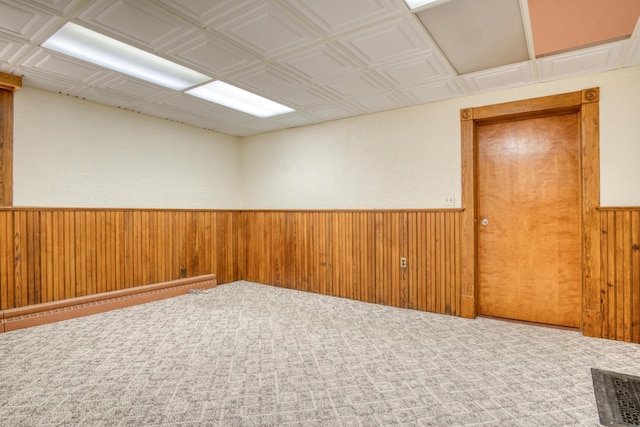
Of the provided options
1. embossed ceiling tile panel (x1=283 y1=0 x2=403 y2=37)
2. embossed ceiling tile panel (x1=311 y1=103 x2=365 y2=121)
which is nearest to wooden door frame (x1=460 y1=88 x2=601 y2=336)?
embossed ceiling tile panel (x1=311 y1=103 x2=365 y2=121)

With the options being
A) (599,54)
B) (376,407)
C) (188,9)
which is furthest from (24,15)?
(599,54)

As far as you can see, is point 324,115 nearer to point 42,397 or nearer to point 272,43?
point 272,43

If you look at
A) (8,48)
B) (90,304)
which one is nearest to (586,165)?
(8,48)

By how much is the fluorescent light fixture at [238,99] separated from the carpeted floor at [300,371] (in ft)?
8.69

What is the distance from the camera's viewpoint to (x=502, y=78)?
3389 mm

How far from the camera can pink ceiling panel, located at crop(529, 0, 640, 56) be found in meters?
→ 2.22

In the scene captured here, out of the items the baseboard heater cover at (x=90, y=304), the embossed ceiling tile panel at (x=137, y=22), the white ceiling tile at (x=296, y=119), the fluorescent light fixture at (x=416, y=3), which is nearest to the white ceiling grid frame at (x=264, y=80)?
the embossed ceiling tile panel at (x=137, y=22)

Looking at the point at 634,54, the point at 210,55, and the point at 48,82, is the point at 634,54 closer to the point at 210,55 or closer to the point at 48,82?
the point at 210,55

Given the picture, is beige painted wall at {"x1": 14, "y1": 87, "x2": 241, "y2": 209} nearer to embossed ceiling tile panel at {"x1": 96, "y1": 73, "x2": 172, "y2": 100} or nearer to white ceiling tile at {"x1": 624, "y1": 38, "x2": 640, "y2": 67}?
embossed ceiling tile panel at {"x1": 96, "y1": 73, "x2": 172, "y2": 100}

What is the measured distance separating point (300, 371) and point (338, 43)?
8.60 feet

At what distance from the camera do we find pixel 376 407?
2057mm

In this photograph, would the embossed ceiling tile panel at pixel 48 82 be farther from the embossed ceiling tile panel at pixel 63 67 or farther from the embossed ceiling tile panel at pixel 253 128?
the embossed ceiling tile panel at pixel 253 128

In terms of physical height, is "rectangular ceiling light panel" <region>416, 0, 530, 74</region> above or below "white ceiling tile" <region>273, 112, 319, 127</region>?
below

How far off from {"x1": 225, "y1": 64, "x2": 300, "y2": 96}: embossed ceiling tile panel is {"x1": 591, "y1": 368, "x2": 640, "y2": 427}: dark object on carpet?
3.60 metres
